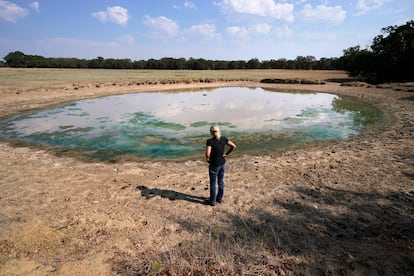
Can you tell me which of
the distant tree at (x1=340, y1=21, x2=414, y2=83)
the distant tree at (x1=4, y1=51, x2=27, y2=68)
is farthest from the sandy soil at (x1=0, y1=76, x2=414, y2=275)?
the distant tree at (x1=4, y1=51, x2=27, y2=68)

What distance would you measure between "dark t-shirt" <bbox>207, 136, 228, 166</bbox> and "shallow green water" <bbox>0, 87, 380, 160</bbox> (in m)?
4.55

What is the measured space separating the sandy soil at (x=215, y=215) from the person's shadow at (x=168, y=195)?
0.09 feet

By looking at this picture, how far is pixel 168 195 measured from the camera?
7090 millimetres

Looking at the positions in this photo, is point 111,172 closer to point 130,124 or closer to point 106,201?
point 106,201

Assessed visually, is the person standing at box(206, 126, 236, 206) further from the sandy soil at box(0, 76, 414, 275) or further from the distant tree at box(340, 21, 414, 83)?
the distant tree at box(340, 21, 414, 83)

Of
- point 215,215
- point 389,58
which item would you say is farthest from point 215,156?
point 389,58

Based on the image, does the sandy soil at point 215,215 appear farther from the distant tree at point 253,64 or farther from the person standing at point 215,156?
the distant tree at point 253,64

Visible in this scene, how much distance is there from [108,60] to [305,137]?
322 ft

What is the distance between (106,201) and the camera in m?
6.71

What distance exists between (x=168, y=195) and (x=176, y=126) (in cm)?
931

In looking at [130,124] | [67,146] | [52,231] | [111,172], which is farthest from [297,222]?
[130,124]

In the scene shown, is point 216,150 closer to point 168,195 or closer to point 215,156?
point 215,156

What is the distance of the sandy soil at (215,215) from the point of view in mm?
4277

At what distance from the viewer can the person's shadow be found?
685 cm
